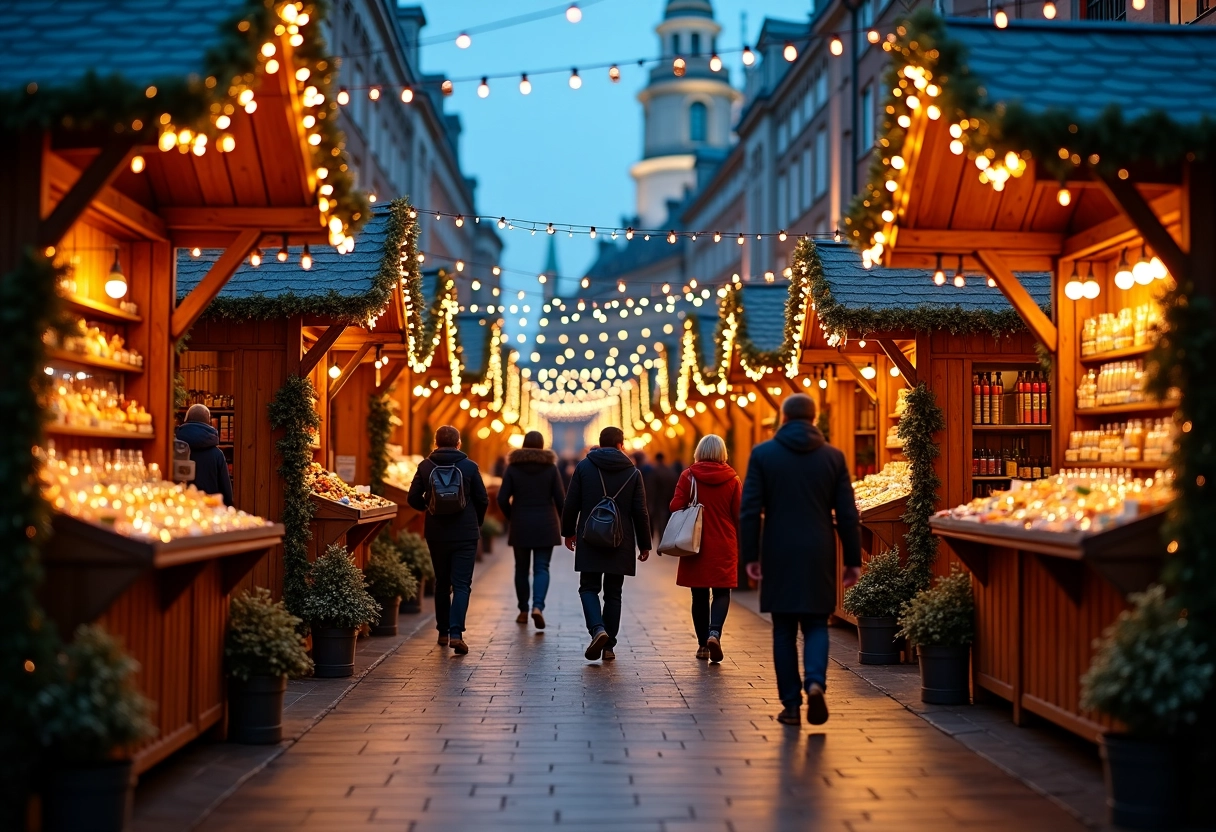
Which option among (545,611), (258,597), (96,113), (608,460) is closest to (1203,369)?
(96,113)

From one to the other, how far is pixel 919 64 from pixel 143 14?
4.10 m

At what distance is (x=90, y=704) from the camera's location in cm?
594

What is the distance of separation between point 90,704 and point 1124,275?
6.48 metres

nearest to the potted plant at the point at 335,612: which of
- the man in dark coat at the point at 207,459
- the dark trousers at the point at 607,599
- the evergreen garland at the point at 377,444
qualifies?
the man in dark coat at the point at 207,459

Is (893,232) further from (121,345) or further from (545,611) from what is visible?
(545,611)

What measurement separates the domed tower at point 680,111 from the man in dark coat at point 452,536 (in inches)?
3181

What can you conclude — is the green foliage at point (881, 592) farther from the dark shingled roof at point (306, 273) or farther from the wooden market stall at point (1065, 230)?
the dark shingled roof at point (306, 273)

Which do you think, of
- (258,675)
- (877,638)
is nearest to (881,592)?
(877,638)

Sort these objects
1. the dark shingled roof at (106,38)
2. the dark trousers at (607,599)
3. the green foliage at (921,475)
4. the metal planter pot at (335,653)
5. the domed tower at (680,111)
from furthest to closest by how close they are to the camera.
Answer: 1. the domed tower at (680,111)
2. the green foliage at (921,475)
3. the dark trousers at (607,599)
4. the metal planter pot at (335,653)
5. the dark shingled roof at (106,38)

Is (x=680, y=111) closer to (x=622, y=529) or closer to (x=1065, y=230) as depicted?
(x=622, y=529)

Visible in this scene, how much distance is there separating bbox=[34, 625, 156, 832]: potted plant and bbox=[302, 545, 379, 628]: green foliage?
508cm

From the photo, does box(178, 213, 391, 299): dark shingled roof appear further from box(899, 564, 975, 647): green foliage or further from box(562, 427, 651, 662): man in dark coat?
box(899, 564, 975, 647): green foliage

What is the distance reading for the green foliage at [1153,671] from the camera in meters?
6.17

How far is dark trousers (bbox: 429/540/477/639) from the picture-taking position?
1264 centimetres
